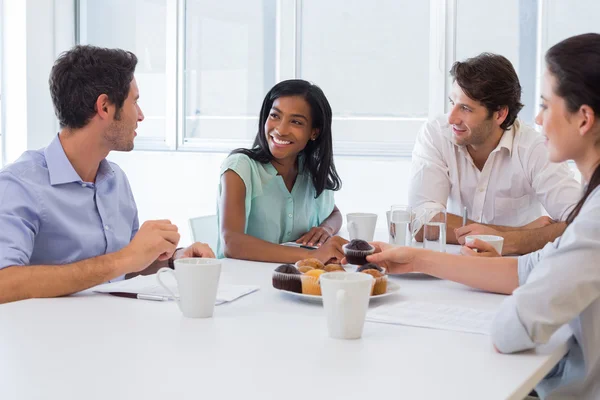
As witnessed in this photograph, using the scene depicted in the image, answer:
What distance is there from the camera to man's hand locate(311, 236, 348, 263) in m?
2.06

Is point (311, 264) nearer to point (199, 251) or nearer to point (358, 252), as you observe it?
point (358, 252)

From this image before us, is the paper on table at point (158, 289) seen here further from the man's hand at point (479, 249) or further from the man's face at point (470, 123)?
the man's face at point (470, 123)

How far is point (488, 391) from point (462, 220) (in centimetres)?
173

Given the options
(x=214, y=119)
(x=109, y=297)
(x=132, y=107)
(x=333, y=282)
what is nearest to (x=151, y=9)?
(x=214, y=119)

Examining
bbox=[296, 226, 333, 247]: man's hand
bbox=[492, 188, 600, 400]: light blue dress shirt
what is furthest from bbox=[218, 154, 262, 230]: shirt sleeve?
bbox=[492, 188, 600, 400]: light blue dress shirt

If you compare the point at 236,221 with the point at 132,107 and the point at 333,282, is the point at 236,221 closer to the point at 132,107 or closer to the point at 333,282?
the point at 132,107

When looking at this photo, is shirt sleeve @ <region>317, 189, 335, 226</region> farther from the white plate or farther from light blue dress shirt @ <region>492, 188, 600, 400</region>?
light blue dress shirt @ <region>492, 188, 600, 400</region>

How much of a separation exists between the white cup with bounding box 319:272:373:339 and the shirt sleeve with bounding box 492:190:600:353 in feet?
0.78

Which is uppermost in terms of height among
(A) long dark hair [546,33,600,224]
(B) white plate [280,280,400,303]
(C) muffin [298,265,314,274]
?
(A) long dark hair [546,33,600,224]

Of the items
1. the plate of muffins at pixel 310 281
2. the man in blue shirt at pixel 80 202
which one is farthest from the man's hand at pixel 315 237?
the plate of muffins at pixel 310 281

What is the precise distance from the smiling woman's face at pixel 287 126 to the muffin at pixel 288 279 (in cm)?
115

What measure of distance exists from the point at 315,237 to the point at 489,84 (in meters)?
1.06

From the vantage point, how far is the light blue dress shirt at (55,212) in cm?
174

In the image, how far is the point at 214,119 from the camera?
5023 millimetres
